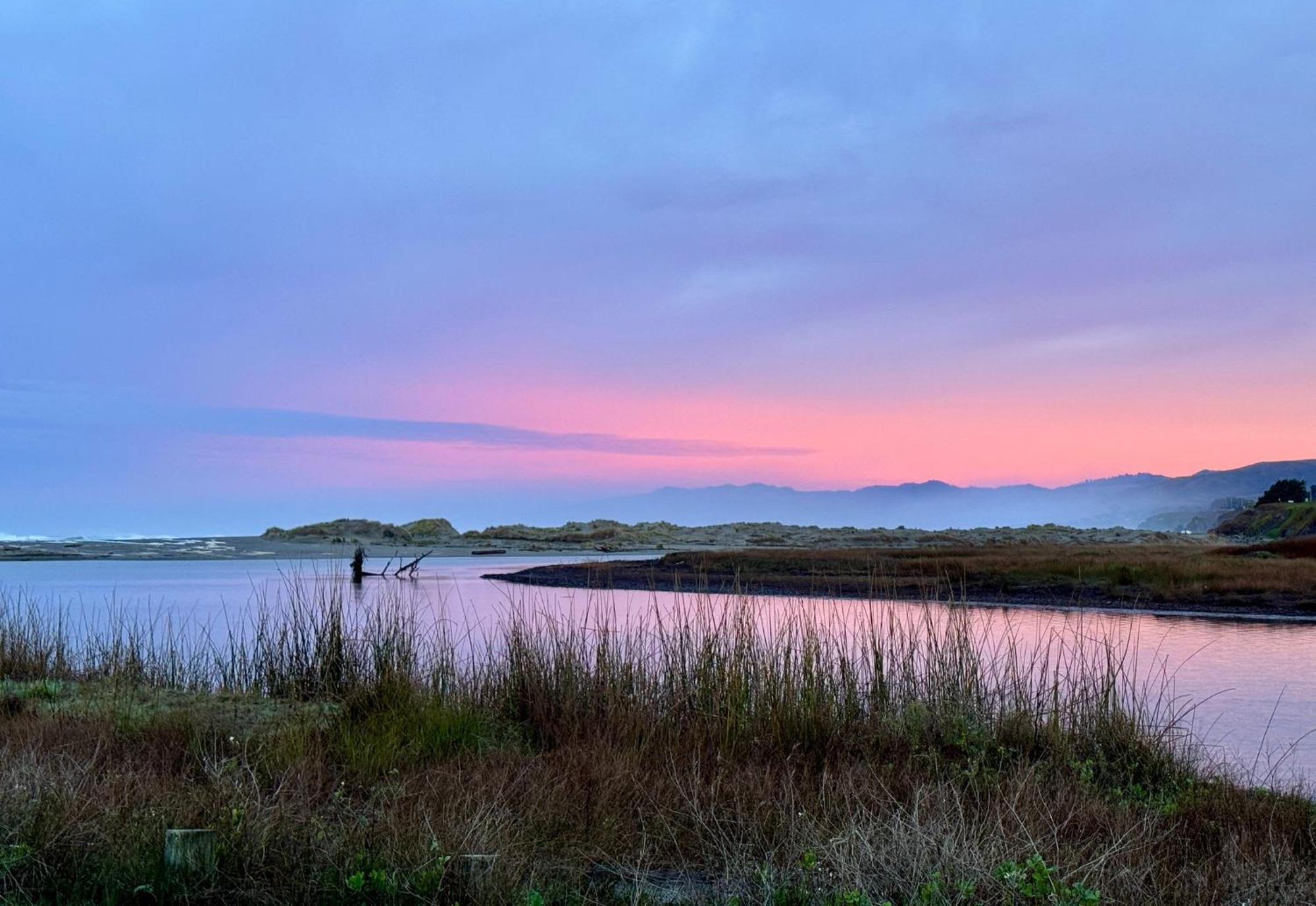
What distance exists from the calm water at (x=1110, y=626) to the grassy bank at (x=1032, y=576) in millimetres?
1093

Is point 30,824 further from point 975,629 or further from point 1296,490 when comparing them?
point 1296,490

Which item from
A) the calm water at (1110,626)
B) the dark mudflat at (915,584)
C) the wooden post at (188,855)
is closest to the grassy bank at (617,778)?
the wooden post at (188,855)

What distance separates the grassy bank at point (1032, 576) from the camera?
22.2 m

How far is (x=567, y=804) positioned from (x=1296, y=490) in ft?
270

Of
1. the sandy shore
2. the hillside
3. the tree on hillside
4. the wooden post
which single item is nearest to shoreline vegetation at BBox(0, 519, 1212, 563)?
the sandy shore

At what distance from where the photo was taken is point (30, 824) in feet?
14.8

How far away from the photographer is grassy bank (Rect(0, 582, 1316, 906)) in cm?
430

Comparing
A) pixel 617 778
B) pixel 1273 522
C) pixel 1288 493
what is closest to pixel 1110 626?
pixel 617 778

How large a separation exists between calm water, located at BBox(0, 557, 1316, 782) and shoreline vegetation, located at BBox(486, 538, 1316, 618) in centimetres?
107

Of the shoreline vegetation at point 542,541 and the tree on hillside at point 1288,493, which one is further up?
the tree on hillside at point 1288,493

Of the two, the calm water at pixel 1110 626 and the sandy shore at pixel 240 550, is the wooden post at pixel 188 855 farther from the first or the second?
the sandy shore at pixel 240 550

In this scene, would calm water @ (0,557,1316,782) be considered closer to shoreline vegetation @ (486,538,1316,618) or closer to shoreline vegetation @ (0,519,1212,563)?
shoreline vegetation @ (486,538,1316,618)

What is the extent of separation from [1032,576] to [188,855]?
2746 centimetres

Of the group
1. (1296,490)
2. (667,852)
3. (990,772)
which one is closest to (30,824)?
(667,852)
